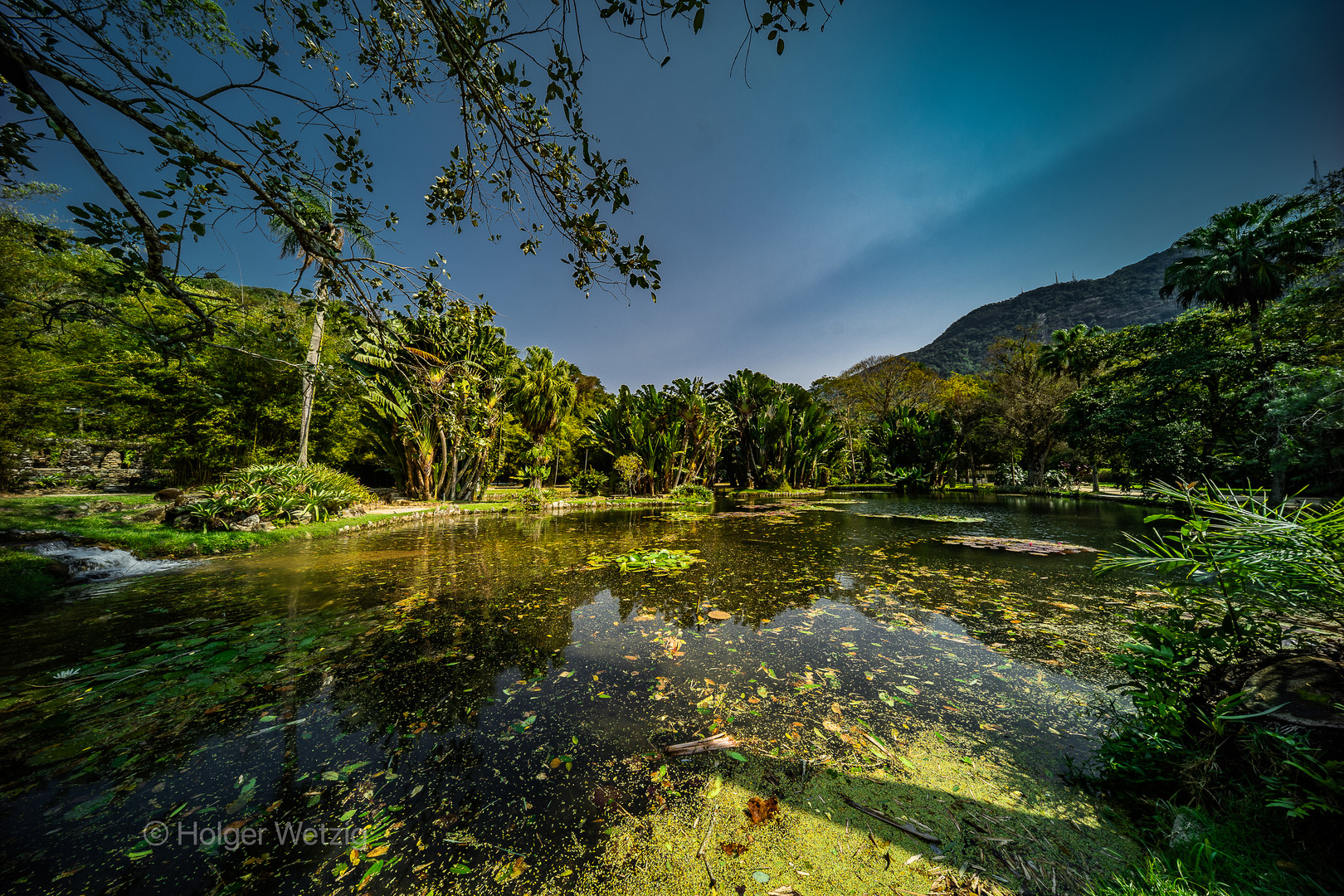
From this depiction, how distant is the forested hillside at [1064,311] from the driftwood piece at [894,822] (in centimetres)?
8139

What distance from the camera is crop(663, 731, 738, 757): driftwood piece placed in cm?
222

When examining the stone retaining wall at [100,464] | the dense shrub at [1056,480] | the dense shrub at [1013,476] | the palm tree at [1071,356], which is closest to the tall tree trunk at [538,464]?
the stone retaining wall at [100,464]

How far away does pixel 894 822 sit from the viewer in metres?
1.75

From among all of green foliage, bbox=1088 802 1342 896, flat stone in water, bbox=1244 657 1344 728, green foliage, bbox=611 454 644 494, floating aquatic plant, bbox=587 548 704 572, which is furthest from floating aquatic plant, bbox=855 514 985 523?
green foliage, bbox=1088 802 1342 896

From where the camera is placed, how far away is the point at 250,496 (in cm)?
834

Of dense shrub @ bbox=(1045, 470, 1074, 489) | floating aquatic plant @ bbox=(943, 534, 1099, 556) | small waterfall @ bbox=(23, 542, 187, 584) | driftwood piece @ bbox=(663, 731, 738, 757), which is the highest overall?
small waterfall @ bbox=(23, 542, 187, 584)

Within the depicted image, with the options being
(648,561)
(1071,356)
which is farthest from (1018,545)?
(1071,356)

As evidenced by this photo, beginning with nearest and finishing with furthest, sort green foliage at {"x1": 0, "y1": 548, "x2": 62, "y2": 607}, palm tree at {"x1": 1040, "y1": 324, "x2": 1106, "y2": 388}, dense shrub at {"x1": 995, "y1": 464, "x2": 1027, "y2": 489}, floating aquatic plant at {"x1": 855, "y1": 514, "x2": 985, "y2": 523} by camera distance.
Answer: green foliage at {"x1": 0, "y1": 548, "x2": 62, "y2": 607}, floating aquatic plant at {"x1": 855, "y1": 514, "x2": 985, "y2": 523}, palm tree at {"x1": 1040, "y1": 324, "x2": 1106, "y2": 388}, dense shrub at {"x1": 995, "y1": 464, "x2": 1027, "y2": 489}

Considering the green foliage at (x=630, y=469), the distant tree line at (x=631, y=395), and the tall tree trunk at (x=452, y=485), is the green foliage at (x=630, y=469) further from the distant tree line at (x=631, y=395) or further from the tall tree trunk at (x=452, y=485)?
the tall tree trunk at (x=452, y=485)

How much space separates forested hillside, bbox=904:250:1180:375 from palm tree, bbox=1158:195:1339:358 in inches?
2344

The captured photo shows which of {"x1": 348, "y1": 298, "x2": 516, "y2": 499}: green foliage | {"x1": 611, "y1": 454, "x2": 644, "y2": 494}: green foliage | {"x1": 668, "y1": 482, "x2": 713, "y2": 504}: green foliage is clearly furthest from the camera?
{"x1": 611, "y1": 454, "x2": 644, "y2": 494}: green foliage

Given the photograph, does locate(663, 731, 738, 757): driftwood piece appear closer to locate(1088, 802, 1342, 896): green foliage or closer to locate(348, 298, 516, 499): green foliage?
locate(1088, 802, 1342, 896): green foliage

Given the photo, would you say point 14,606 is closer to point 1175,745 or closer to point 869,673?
point 869,673

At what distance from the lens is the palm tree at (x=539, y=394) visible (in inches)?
674
